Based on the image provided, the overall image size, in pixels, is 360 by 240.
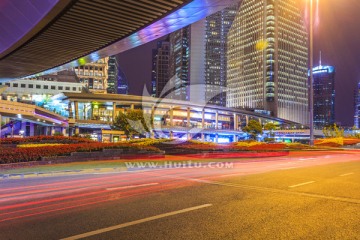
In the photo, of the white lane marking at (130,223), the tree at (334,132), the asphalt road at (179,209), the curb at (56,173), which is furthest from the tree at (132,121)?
the tree at (334,132)

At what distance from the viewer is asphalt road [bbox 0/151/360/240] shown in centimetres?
648

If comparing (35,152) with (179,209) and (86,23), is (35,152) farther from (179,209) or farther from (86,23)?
(179,209)

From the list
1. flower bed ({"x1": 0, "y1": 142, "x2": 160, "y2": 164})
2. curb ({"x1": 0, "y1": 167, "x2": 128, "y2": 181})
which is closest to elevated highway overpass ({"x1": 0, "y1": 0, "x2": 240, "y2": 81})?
flower bed ({"x1": 0, "y1": 142, "x2": 160, "y2": 164})

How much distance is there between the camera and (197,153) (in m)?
29.5

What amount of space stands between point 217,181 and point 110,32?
11.6 metres

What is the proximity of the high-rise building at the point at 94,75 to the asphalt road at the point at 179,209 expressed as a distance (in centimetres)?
14767

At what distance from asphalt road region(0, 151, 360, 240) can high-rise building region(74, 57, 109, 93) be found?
14767cm

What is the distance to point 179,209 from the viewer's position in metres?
8.44

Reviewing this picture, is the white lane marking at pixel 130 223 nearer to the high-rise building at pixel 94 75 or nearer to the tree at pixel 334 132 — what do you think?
the tree at pixel 334 132

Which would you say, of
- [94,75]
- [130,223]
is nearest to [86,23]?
[130,223]

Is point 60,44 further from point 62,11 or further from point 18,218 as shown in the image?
point 18,218

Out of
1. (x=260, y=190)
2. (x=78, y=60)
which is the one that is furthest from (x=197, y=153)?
(x=260, y=190)

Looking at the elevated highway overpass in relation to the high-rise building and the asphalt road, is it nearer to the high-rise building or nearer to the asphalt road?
the asphalt road

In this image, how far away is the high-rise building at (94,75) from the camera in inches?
6156
